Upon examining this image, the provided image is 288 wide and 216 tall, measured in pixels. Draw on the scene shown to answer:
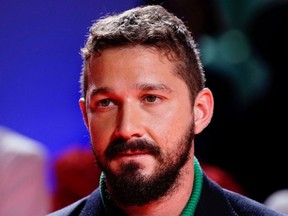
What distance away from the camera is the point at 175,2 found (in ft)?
11.7

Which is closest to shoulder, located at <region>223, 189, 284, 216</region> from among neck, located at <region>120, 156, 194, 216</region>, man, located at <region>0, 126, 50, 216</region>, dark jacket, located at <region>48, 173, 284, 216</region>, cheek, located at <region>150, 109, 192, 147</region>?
dark jacket, located at <region>48, 173, 284, 216</region>

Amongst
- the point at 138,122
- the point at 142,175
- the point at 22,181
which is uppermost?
the point at 138,122

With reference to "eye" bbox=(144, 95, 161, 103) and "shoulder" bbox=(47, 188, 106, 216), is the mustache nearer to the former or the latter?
"eye" bbox=(144, 95, 161, 103)

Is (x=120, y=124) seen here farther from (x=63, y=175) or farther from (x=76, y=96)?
(x=76, y=96)

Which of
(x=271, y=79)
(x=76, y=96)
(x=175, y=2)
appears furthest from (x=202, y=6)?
(x=76, y=96)

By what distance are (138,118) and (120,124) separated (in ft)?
0.14

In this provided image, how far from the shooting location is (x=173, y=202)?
6.20 feet

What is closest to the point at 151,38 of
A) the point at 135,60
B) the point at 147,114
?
the point at 135,60

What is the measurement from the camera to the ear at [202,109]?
6.31ft

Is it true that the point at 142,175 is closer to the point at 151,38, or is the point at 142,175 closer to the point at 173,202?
the point at 173,202

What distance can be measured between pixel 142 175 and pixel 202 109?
247 millimetres

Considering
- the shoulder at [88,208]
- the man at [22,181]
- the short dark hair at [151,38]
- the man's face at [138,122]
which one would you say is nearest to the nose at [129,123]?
the man's face at [138,122]

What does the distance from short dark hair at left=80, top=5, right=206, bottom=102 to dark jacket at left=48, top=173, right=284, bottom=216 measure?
0.80 ft

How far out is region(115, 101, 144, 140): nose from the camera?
5.81 ft
